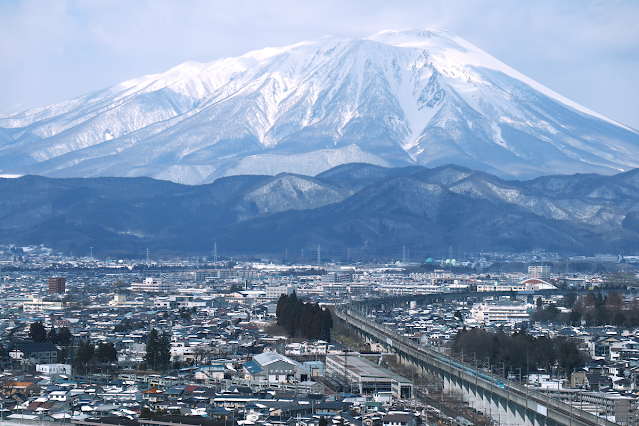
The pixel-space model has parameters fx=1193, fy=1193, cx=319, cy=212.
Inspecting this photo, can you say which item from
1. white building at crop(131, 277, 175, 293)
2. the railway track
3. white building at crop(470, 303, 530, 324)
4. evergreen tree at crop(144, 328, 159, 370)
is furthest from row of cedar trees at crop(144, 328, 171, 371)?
white building at crop(131, 277, 175, 293)

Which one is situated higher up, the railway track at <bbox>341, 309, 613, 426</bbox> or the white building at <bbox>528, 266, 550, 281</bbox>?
the white building at <bbox>528, 266, 550, 281</bbox>

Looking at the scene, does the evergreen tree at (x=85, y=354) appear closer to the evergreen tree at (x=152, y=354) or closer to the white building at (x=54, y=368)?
the white building at (x=54, y=368)

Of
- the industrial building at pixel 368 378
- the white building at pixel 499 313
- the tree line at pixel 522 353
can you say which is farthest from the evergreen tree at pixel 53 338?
the white building at pixel 499 313

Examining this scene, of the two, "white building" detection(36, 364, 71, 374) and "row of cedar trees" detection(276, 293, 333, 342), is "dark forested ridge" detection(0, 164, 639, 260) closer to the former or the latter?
"row of cedar trees" detection(276, 293, 333, 342)

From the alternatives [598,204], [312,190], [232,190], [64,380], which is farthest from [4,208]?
[64,380]

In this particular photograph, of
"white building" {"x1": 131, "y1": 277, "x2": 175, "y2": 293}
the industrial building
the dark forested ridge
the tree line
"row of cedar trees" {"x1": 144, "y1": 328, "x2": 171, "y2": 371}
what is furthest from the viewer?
the dark forested ridge

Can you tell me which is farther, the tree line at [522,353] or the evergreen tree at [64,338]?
the evergreen tree at [64,338]
